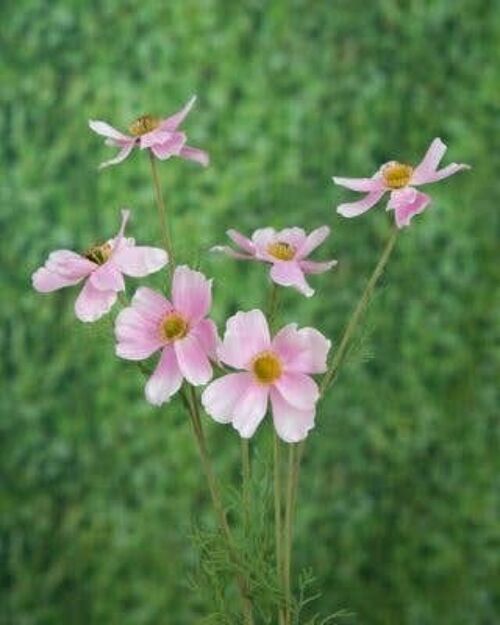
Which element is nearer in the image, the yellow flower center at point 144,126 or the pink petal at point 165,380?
the pink petal at point 165,380

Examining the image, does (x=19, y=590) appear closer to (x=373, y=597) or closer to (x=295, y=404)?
(x=373, y=597)

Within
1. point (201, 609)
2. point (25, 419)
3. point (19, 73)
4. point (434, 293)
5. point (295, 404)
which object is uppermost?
point (295, 404)

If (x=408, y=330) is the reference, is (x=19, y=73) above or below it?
above

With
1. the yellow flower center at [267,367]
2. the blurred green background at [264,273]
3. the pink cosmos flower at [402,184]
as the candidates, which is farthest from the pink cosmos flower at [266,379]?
the blurred green background at [264,273]

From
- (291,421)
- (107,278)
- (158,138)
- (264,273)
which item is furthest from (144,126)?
(264,273)

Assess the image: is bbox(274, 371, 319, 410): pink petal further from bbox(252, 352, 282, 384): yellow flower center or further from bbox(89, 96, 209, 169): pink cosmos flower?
bbox(89, 96, 209, 169): pink cosmos flower

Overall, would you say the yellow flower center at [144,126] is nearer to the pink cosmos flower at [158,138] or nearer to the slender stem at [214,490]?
the pink cosmos flower at [158,138]

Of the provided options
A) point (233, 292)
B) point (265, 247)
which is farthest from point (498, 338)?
point (265, 247)
